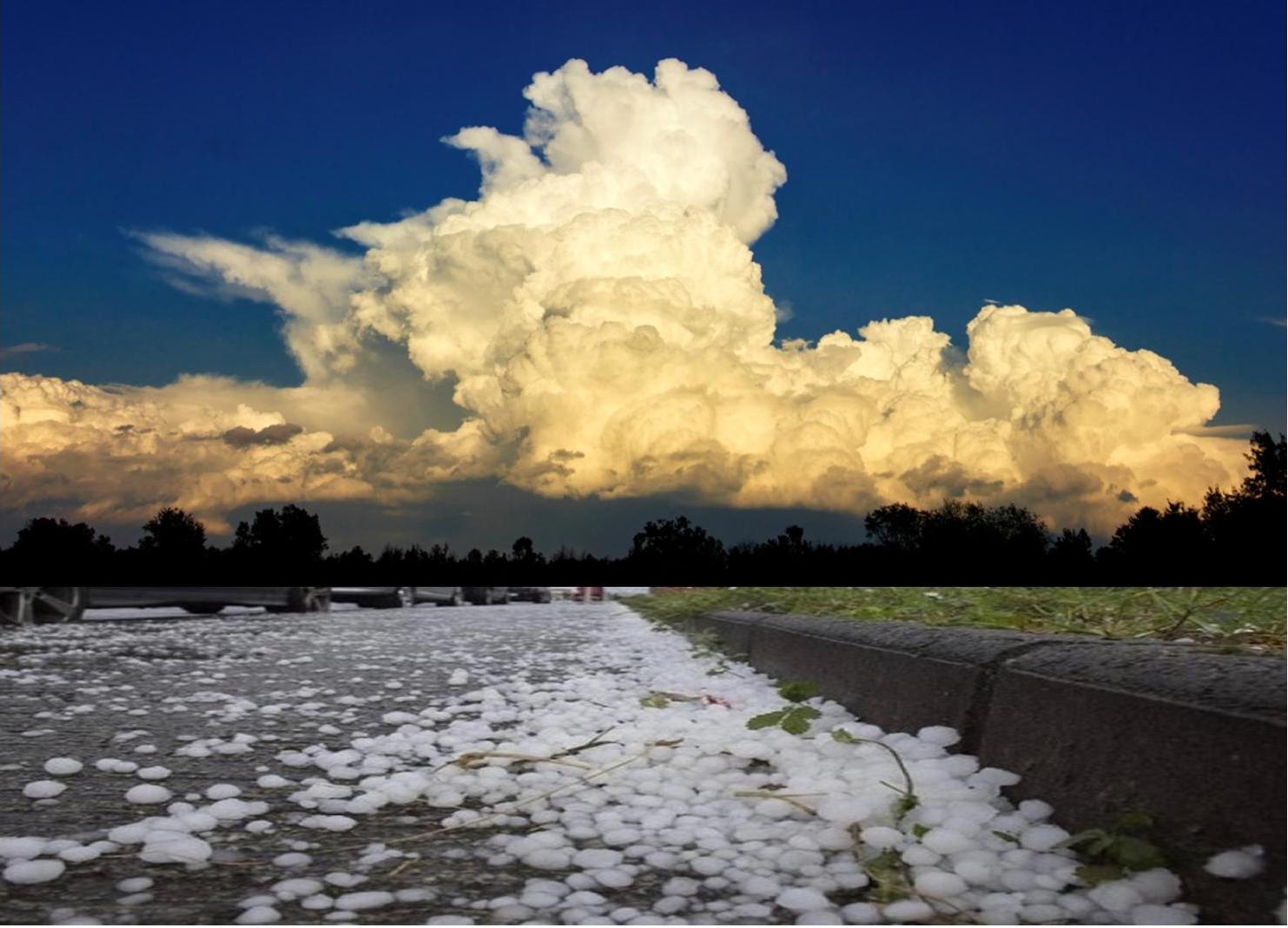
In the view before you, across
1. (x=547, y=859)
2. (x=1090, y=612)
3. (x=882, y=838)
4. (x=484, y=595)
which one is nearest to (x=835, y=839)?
(x=882, y=838)

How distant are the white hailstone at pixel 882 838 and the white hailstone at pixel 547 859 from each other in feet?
2.21

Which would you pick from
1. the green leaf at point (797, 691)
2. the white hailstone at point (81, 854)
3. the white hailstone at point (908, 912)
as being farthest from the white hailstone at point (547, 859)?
the green leaf at point (797, 691)

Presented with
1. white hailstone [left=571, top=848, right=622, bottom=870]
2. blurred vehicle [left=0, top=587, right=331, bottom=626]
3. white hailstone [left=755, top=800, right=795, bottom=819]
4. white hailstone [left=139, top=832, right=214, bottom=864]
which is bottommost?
white hailstone [left=571, top=848, right=622, bottom=870]

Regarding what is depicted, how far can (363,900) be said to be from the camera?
185cm

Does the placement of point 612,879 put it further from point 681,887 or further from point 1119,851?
point 1119,851

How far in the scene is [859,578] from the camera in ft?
36.5

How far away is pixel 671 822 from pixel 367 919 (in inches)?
34.1

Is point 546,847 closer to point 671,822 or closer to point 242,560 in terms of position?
point 671,822

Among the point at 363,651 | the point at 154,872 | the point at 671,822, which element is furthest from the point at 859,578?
the point at 154,872

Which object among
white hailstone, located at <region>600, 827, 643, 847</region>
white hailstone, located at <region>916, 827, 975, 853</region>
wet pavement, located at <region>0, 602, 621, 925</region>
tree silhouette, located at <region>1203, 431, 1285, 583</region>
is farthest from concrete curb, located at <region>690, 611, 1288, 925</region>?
tree silhouette, located at <region>1203, 431, 1285, 583</region>

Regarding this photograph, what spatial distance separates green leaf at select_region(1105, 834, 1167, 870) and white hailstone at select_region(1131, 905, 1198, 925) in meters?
0.08

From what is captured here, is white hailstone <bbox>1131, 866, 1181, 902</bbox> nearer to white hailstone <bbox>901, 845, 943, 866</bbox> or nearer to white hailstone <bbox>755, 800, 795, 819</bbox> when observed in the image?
white hailstone <bbox>901, 845, 943, 866</bbox>

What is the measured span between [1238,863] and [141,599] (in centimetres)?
1193

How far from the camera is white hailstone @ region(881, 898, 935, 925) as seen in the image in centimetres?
178
